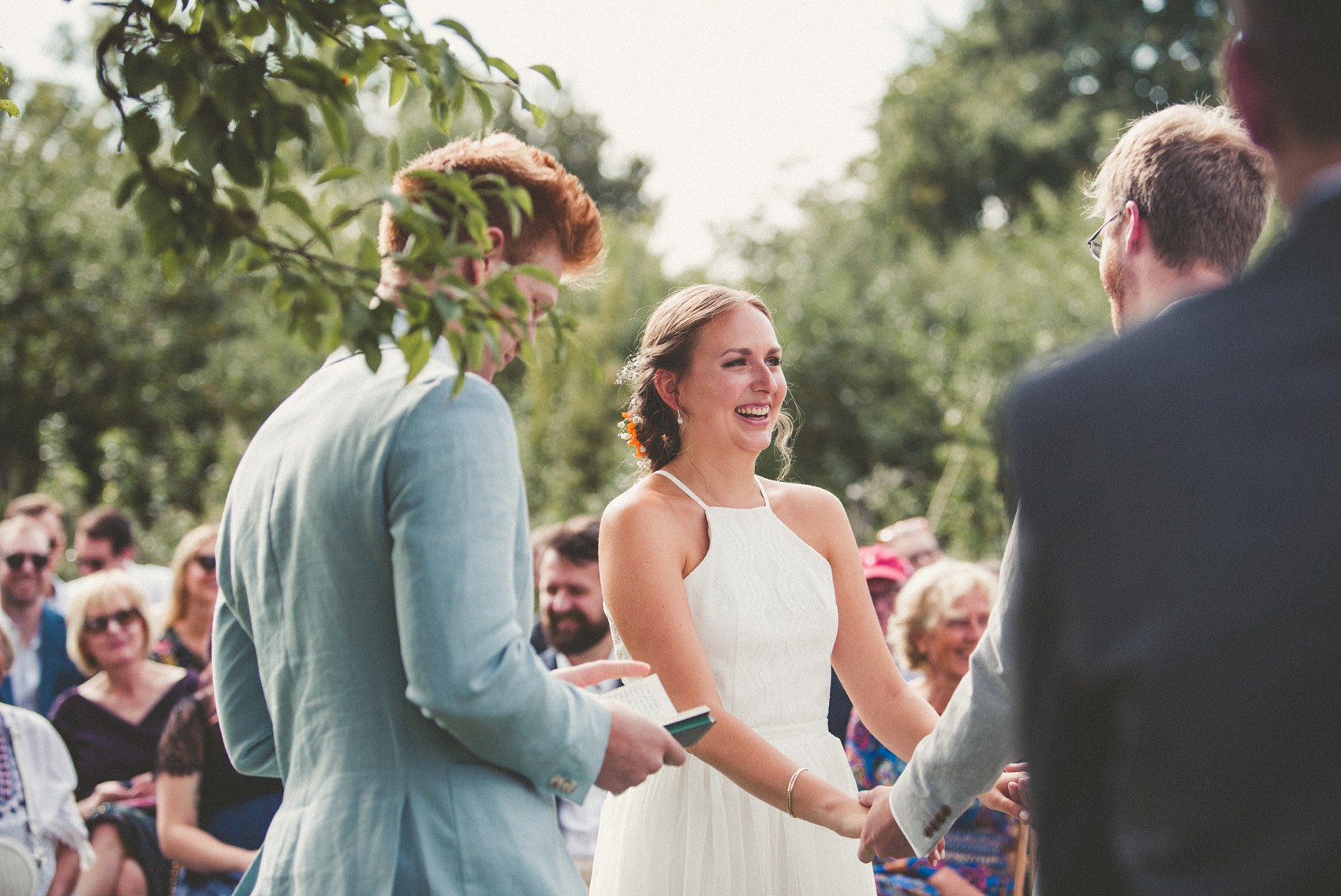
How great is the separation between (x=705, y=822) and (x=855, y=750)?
1.46 meters

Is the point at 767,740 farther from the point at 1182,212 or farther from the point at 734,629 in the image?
the point at 1182,212

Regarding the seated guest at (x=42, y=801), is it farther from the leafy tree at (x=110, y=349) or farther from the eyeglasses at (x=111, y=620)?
the leafy tree at (x=110, y=349)

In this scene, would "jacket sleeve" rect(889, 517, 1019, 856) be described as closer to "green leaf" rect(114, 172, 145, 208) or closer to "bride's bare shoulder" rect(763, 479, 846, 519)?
"bride's bare shoulder" rect(763, 479, 846, 519)

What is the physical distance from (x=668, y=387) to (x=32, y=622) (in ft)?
18.6

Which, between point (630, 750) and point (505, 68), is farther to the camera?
point (630, 750)

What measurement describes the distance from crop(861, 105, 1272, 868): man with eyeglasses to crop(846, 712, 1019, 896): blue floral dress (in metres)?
1.76

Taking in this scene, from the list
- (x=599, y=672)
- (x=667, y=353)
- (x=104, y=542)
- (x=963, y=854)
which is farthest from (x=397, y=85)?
(x=104, y=542)

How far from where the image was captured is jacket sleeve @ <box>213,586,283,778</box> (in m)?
2.53

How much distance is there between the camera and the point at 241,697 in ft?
8.34

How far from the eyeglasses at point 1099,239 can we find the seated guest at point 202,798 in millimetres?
3681

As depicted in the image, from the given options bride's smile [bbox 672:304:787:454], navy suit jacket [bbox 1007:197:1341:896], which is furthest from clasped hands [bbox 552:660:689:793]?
bride's smile [bbox 672:304:787:454]

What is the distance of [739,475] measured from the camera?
3654 millimetres

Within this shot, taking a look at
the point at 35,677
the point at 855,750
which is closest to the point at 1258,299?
the point at 855,750

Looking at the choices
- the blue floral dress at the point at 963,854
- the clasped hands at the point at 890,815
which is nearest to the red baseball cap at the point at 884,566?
the blue floral dress at the point at 963,854
